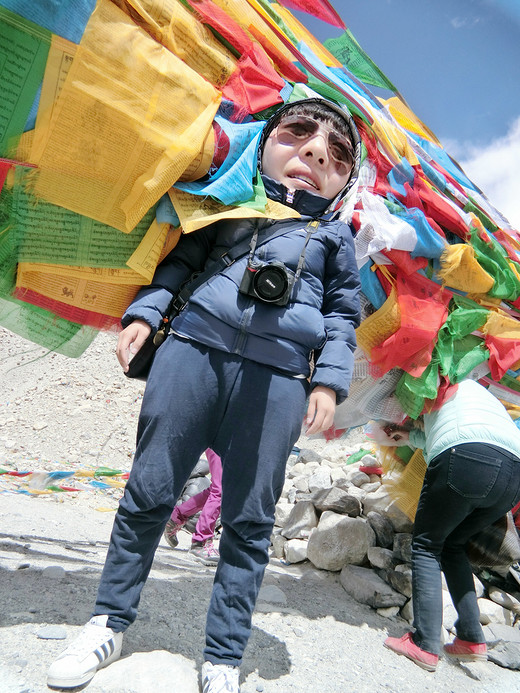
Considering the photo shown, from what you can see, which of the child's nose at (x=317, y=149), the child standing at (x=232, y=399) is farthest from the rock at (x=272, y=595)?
the child's nose at (x=317, y=149)

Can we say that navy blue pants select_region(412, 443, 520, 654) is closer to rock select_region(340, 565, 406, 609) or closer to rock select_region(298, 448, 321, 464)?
rock select_region(340, 565, 406, 609)

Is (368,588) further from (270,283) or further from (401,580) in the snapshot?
(270,283)

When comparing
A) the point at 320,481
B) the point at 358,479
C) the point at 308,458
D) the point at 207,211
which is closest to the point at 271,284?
the point at 207,211

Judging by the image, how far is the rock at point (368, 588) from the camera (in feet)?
9.30

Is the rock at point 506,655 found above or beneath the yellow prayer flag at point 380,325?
beneath

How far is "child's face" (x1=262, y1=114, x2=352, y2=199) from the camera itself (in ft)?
6.26

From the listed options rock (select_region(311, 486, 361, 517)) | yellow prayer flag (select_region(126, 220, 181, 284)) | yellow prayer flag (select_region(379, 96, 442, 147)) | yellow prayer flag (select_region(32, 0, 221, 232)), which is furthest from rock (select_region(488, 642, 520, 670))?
yellow prayer flag (select_region(379, 96, 442, 147))

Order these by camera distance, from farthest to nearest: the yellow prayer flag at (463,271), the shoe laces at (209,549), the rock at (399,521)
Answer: the rock at (399,521) < the shoe laces at (209,549) < the yellow prayer flag at (463,271)

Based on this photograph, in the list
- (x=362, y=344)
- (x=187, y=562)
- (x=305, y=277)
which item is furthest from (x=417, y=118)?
(x=187, y=562)

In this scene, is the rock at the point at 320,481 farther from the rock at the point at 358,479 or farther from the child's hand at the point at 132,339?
the child's hand at the point at 132,339

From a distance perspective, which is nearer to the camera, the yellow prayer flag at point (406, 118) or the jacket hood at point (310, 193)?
the jacket hood at point (310, 193)

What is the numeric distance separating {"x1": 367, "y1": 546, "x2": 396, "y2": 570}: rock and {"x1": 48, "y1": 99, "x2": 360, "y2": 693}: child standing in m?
1.76

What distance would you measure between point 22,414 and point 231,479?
5.57m

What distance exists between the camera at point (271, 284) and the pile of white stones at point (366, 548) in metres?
2.02
